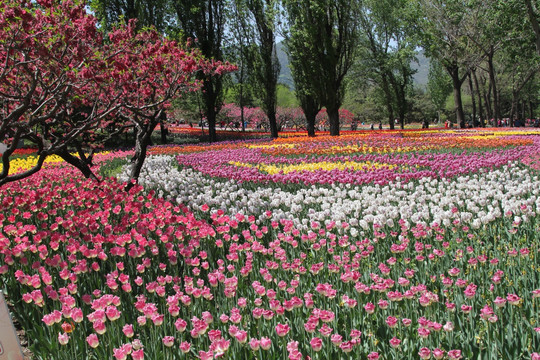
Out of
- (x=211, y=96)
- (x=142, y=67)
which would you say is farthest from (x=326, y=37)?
(x=142, y=67)

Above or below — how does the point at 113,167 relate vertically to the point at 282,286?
above

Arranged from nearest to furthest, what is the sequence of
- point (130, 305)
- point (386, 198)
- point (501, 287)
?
point (501, 287)
point (130, 305)
point (386, 198)

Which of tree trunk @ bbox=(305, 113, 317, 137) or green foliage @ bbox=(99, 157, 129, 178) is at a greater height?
tree trunk @ bbox=(305, 113, 317, 137)

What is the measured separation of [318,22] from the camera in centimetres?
2288

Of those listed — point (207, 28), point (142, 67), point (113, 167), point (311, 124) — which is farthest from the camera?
point (311, 124)

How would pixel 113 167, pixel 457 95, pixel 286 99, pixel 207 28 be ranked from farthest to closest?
pixel 286 99, pixel 457 95, pixel 207 28, pixel 113 167

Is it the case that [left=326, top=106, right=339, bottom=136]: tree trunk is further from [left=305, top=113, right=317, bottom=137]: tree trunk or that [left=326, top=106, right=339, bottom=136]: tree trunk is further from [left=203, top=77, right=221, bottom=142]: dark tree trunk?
[left=203, top=77, right=221, bottom=142]: dark tree trunk

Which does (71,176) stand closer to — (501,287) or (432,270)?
(432,270)

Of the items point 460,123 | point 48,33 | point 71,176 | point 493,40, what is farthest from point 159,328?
point 460,123

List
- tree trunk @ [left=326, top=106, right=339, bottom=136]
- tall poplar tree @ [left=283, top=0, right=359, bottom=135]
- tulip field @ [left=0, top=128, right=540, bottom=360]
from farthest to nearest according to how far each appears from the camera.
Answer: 1. tree trunk @ [left=326, top=106, right=339, bottom=136]
2. tall poplar tree @ [left=283, top=0, right=359, bottom=135]
3. tulip field @ [left=0, top=128, right=540, bottom=360]

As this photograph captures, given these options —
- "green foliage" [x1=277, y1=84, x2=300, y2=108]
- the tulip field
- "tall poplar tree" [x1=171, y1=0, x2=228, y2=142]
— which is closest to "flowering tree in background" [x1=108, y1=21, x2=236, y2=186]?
the tulip field

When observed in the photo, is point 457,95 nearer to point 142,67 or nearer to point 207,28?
point 207,28

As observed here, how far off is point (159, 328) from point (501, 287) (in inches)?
93.5

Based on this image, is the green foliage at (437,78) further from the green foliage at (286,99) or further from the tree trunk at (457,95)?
the green foliage at (286,99)
